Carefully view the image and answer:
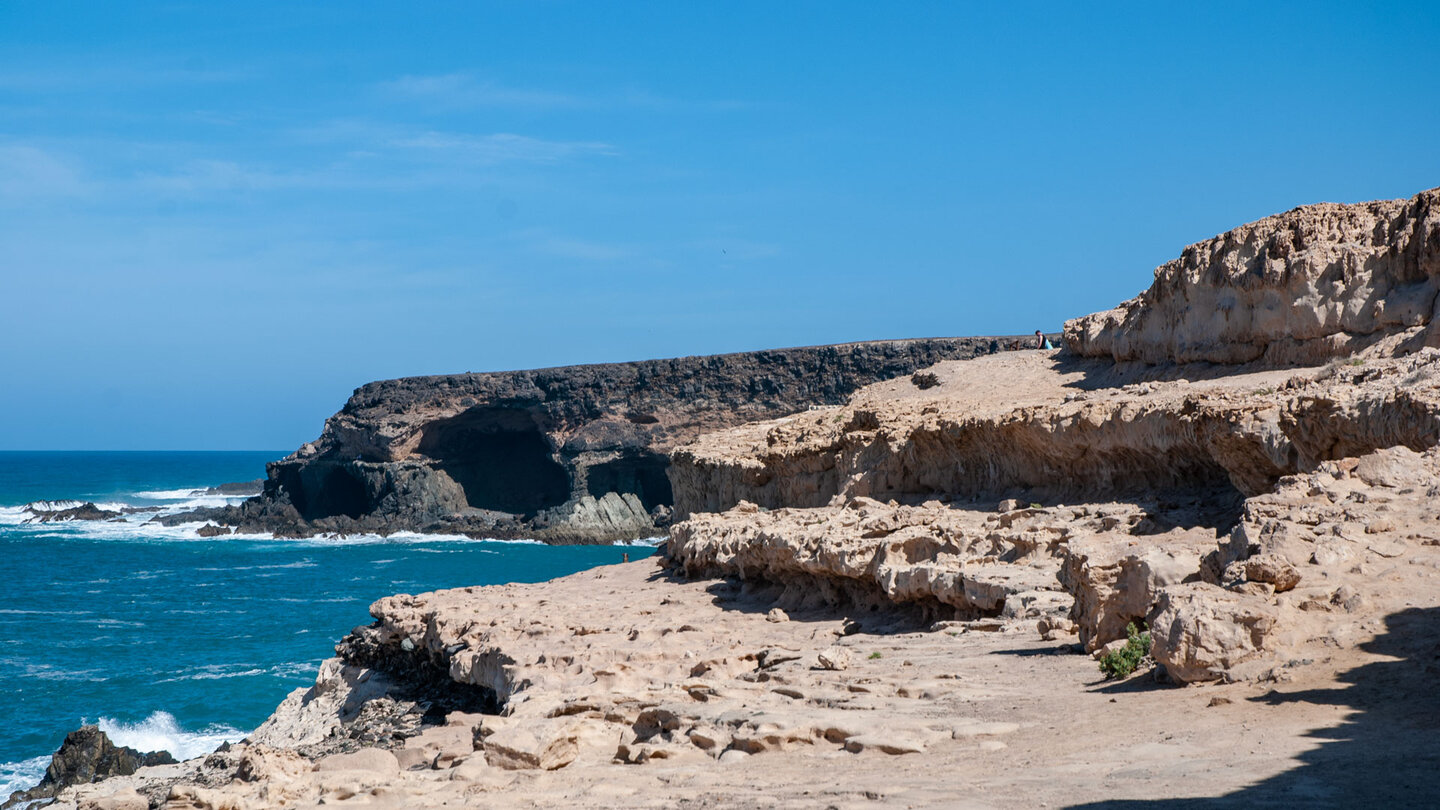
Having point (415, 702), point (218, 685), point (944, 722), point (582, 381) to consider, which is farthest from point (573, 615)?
point (582, 381)

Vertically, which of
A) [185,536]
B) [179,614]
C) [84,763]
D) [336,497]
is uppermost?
[336,497]

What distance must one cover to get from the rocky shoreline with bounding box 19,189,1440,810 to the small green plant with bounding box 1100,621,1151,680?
40 mm

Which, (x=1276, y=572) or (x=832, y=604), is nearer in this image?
(x=1276, y=572)

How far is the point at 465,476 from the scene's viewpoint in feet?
224

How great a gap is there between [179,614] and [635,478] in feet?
94.6

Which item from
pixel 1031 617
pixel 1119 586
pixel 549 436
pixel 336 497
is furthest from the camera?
pixel 336 497

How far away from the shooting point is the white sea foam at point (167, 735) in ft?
66.3

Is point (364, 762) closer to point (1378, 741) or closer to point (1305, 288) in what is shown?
point (1378, 741)

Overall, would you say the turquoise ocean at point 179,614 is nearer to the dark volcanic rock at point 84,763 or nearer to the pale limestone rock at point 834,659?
the dark volcanic rock at point 84,763

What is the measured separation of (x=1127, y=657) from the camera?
739cm

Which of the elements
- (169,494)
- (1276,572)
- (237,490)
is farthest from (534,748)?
(237,490)

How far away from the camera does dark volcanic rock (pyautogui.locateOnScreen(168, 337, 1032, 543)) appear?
58.7 meters

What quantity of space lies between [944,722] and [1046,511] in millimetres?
7580

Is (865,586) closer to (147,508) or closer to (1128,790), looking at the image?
(1128,790)
